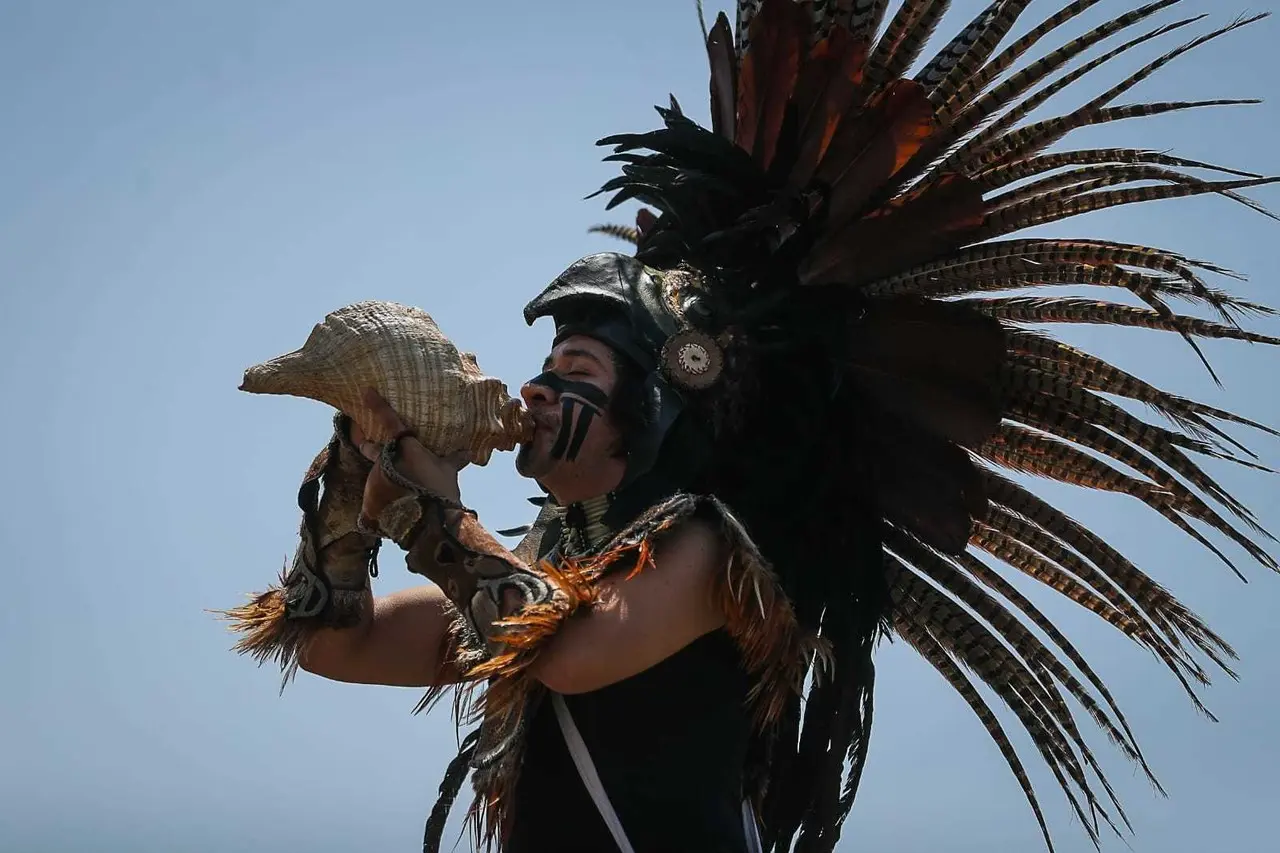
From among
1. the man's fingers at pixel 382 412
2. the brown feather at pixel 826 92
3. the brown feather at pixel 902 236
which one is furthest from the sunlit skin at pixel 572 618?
the brown feather at pixel 826 92

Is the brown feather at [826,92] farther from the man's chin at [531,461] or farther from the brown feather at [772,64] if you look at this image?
the man's chin at [531,461]

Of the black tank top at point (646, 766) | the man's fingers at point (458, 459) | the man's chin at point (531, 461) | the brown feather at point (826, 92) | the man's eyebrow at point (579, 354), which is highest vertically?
the brown feather at point (826, 92)

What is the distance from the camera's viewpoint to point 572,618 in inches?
144

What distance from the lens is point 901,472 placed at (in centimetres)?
431

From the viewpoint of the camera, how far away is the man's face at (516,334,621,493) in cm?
414

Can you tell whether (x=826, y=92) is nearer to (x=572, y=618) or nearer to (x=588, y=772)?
(x=572, y=618)

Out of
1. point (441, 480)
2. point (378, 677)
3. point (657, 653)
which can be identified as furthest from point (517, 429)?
point (378, 677)

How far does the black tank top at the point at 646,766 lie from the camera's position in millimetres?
3859

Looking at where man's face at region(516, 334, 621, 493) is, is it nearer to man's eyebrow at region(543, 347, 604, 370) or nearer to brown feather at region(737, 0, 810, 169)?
man's eyebrow at region(543, 347, 604, 370)

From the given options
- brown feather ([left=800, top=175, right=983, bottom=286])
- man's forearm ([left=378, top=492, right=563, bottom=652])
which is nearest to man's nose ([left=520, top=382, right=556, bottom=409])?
man's forearm ([left=378, top=492, right=563, bottom=652])

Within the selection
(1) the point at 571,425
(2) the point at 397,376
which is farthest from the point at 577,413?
(2) the point at 397,376

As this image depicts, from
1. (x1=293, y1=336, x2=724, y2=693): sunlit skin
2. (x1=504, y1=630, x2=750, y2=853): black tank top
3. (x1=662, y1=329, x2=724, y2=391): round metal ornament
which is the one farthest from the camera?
(x1=662, y1=329, x2=724, y2=391): round metal ornament

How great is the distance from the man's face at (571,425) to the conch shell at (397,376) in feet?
0.92

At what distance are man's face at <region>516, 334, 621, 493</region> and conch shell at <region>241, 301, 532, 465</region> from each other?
0.28 m
